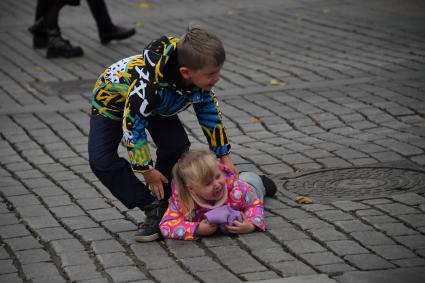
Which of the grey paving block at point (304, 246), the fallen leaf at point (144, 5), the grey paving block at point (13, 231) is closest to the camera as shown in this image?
the grey paving block at point (304, 246)

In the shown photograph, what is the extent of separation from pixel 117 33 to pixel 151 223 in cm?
613

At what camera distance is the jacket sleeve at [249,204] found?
540 centimetres

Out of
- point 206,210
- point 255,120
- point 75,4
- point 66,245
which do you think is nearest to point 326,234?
point 206,210

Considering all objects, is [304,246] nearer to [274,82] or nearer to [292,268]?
[292,268]

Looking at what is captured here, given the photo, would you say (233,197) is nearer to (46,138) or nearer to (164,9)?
(46,138)

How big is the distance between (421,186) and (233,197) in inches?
53.2

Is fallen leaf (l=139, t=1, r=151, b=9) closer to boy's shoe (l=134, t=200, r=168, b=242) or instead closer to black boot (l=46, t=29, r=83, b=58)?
black boot (l=46, t=29, r=83, b=58)

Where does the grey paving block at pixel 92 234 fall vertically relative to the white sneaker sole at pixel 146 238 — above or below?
below

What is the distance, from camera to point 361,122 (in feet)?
25.4

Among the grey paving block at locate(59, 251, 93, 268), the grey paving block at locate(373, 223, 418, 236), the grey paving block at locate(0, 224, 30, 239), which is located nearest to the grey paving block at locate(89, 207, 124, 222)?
the grey paving block at locate(0, 224, 30, 239)

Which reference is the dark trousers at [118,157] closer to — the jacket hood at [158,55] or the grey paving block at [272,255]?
the jacket hood at [158,55]

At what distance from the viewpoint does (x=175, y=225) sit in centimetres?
535

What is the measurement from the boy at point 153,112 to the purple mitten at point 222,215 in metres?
0.29

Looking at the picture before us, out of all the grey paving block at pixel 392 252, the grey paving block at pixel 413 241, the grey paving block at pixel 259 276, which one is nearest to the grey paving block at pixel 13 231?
the grey paving block at pixel 259 276
